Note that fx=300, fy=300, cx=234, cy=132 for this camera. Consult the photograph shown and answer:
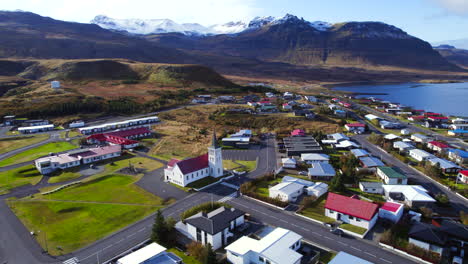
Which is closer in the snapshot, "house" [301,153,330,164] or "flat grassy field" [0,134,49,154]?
"house" [301,153,330,164]

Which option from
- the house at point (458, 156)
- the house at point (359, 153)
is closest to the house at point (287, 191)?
the house at point (359, 153)

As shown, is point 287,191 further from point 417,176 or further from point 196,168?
point 417,176

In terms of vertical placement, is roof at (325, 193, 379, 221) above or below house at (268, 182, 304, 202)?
above

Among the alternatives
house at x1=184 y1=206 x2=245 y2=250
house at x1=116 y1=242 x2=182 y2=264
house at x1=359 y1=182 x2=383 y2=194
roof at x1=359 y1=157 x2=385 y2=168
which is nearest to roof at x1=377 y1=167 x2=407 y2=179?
roof at x1=359 y1=157 x2=385 y2=168

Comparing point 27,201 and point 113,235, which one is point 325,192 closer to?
point 113,235

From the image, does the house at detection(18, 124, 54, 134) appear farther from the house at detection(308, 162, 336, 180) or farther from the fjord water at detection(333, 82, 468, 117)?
the fjord water at detection(333, 82, 468, 117)

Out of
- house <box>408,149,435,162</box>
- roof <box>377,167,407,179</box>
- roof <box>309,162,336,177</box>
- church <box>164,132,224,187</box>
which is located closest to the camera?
Result: roof <box>377,167,407,179</box>

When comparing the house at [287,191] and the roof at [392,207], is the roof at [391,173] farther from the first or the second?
the house at [287,191]

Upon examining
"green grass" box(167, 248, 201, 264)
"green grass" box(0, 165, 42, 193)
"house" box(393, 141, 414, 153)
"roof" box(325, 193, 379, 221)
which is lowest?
"green grass" box(0, 165, 42, 193)

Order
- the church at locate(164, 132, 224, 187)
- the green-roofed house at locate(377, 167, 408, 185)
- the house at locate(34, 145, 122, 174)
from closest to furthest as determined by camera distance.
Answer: the green-roofed house at locate(377, 167, 408, 185) < the church at locate(164, 132, 224, 187) < the house at locate(34, 145, 122, 174)
